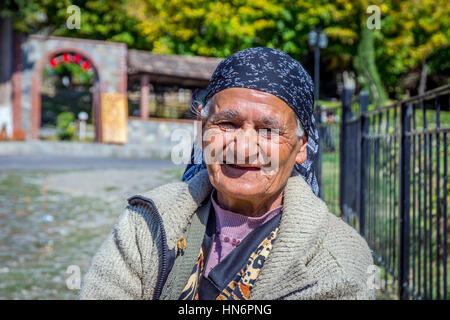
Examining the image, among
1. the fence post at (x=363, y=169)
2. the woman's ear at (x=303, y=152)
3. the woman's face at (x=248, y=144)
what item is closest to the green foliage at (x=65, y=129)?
the fence post at (x=363, y=169)

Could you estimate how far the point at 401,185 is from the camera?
3.84 m

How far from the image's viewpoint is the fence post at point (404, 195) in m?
3.77

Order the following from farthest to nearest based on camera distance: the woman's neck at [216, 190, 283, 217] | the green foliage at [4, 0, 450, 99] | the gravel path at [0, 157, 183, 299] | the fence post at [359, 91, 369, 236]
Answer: the green foliage at [4, 0, 450, 99] < the fence post at [359, 91, 369, 236] < the gravel path at [0, 157, 183, 299] < the woman's neck at [216, 190, 283, 217]

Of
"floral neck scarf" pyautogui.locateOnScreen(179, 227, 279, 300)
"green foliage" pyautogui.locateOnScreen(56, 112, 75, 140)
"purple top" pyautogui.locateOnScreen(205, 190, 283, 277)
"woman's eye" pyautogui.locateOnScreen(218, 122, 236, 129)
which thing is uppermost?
"green foliage" pyautogui.locateOnScreen(56, 112, 75, 140)

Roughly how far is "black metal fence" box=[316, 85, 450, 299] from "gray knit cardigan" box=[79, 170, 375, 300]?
1484mm

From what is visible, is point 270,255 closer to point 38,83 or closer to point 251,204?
point 251,204

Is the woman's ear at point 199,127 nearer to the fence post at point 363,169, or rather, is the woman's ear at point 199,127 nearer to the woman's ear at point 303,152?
the woman's ear at point 303,152

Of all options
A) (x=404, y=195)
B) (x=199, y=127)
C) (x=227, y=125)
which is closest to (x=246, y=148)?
(x=227, y=125)

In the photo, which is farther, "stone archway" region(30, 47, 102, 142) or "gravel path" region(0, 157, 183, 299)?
"stone archway" region(30, 47, 102, 142)

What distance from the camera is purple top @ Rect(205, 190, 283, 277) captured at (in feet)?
6.14

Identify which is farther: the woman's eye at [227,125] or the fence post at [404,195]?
the fence post at [404,195]

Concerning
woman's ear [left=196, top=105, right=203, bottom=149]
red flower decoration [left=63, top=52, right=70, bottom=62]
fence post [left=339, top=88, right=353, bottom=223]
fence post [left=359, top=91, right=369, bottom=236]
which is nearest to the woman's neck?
woman's ear [left=196, top=105, right=203, bottom=149]

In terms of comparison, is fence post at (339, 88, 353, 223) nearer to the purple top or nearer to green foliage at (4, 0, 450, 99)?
the purple top

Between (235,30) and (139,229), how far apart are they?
25821 mm
